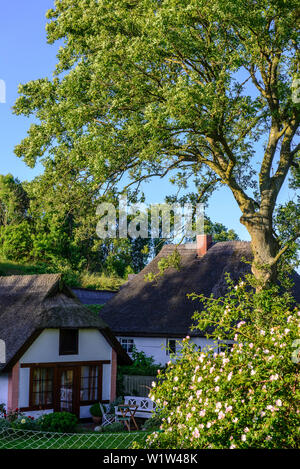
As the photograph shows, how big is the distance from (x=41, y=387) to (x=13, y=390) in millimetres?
1195

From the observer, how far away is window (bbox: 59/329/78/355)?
72.5 feet

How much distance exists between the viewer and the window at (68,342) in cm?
2210

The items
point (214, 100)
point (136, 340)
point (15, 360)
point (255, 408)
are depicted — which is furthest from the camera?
point (136, 340)

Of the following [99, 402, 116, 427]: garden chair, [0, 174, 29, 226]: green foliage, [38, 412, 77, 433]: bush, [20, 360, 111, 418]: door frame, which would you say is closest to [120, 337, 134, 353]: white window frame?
[20, 360, 111, 418]: door frame

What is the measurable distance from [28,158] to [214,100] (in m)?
6.51

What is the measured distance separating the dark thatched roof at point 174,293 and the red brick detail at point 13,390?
873 centimetres

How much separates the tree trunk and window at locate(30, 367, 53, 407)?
8613 millimetres

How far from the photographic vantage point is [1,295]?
80.8 ft

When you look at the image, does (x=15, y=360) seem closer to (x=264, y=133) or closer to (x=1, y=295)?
(x=1, y=295)

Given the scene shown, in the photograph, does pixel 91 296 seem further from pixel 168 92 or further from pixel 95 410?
pixel 168 92

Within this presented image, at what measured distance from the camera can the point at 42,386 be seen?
21391mm

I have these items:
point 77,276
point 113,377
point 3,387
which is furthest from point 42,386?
point 77,276

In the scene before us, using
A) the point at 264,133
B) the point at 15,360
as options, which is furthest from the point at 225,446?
the point at 264,133

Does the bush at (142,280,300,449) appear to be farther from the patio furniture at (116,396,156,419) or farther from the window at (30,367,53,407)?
the window at (30,367,53,407)
